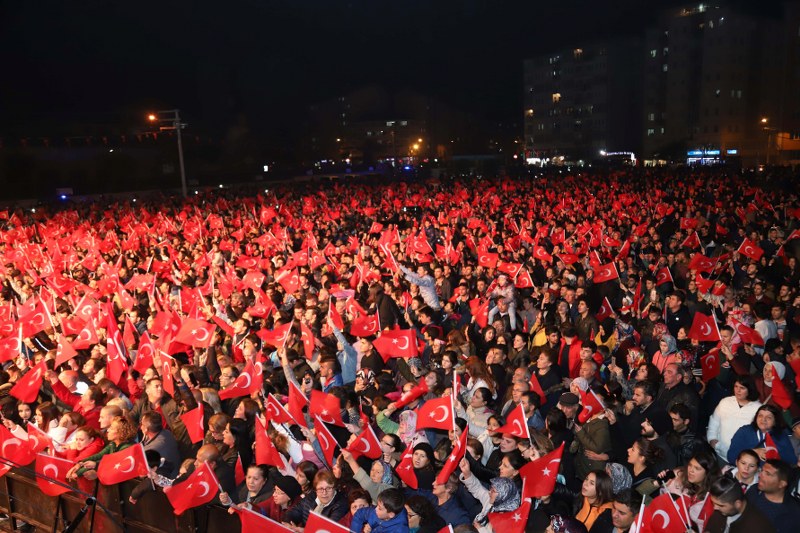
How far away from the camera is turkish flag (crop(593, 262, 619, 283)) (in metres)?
11.9

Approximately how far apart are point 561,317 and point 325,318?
3397mm

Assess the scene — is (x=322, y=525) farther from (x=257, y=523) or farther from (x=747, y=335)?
(x=747, y=335)

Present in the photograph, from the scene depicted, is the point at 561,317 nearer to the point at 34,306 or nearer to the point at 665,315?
the point at 665,315

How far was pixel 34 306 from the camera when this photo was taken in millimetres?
11312

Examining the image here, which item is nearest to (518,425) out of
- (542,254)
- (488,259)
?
(488,259)

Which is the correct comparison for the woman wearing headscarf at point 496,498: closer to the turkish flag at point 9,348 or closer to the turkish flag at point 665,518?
the turkish flag at point 665,518

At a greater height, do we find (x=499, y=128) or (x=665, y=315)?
(x=499, y=128)

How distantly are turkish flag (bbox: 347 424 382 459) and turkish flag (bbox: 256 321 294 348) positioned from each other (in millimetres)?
3538

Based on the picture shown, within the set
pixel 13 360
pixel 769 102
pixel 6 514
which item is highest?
pixel 769 102

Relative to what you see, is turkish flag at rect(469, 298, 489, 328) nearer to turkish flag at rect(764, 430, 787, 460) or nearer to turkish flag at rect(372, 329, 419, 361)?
turkish flag at rect(372, 329, 419, 361)

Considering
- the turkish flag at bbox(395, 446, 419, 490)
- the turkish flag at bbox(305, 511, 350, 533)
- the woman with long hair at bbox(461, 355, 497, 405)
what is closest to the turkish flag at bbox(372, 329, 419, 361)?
the woman with long hair at bbox(461, 355, 497, 405)

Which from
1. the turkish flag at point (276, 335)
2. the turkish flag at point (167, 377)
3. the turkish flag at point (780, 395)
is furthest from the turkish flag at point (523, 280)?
the turkish flag at point (167, 377)

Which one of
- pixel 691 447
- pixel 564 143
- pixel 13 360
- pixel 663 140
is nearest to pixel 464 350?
pixel 691 447

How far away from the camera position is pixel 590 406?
661 cm
